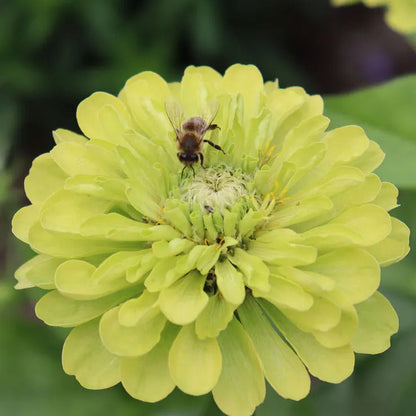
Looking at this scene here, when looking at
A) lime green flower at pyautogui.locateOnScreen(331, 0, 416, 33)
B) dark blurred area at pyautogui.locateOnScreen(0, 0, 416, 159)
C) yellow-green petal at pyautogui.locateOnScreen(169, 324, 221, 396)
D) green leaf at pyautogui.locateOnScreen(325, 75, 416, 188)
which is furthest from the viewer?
dark blurred area at pyautogui.locateOnScreen(0, 0, 416, 159)

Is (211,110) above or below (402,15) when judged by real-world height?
below

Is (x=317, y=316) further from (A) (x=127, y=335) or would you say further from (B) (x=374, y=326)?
(A) (x=127, y=335)

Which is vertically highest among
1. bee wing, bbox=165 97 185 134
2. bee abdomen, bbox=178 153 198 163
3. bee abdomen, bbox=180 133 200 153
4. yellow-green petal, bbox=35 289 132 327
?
bee wing, bbox=165 97 185 134

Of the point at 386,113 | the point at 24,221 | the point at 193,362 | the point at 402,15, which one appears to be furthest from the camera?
the point at 402,15

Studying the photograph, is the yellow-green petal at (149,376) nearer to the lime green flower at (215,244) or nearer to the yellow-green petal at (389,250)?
the lime green flower at (215,244)

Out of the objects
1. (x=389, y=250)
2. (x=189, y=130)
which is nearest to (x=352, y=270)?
(x=389, y=250)

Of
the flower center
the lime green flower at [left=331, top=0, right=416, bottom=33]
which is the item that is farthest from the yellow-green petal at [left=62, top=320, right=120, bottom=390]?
the lime green flower at [left=331, top=0, right=416, bottom=33]

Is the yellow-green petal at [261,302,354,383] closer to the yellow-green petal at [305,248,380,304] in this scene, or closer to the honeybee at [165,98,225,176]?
the yellow-green petal at [305,248,380,304]
